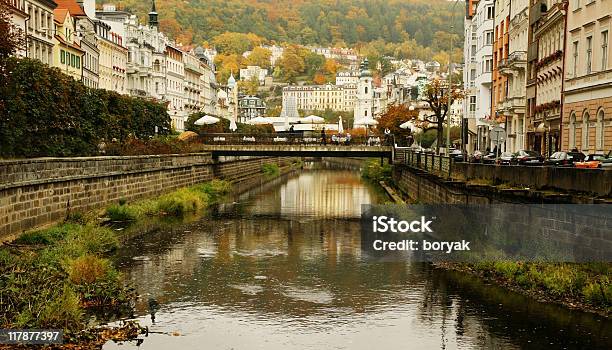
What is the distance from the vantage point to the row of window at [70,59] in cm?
7212

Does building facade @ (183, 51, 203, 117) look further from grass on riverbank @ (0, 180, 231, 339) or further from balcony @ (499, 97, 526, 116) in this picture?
grass on riverbank @ (0, 180, 231, 339)

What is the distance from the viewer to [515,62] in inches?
2480

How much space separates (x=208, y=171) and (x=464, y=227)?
45674 mm

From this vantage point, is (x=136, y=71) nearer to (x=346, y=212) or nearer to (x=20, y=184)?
(x=346, y=212)

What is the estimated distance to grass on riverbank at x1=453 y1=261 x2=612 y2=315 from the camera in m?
22.3

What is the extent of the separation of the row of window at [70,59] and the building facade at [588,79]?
42.3 m

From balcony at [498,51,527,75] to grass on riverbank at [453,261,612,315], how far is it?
123ft

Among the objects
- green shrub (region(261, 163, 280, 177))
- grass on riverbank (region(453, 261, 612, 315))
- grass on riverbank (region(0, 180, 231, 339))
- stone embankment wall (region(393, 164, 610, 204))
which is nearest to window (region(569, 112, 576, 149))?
stone embankment wall (region(393, 164, 610, 204))

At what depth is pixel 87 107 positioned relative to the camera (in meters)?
50.9

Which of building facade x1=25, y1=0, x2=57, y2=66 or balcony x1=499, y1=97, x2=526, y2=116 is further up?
building facade x1=25, y1=0, x2=57, y2=66

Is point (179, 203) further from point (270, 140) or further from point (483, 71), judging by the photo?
point (483, 71)

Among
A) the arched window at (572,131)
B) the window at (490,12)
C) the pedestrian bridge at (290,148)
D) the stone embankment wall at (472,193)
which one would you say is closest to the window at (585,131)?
the arched window at (572,131)

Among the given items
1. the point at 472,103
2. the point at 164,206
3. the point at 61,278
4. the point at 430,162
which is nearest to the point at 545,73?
the point at 430,162

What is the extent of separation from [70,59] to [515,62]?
123 ft
